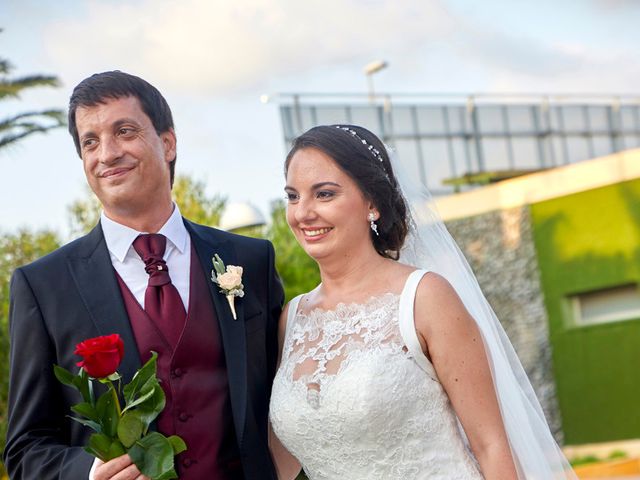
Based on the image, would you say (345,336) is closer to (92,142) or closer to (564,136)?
(92,142)

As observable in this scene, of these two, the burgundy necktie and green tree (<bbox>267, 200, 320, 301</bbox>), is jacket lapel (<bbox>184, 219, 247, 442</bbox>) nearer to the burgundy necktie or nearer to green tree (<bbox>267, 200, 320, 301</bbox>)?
the burgundy necktie

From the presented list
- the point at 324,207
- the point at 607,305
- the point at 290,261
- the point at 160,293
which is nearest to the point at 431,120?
the point at 607,305

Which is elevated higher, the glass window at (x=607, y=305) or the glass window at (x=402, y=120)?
the glass window at (x=402, y=120)

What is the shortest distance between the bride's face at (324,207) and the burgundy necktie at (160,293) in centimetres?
49

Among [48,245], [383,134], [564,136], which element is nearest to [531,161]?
[564,136]

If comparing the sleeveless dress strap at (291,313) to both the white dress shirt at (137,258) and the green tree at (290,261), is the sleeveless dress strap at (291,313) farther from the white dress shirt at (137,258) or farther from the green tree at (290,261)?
the green tree at (290,261)

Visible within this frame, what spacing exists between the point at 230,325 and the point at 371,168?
30.1 inches

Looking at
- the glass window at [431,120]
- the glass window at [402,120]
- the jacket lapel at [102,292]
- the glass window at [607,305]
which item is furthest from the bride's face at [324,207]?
the glass window at [431,120]

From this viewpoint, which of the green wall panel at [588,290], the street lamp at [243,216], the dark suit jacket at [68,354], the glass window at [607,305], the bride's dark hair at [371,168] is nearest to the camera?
the dark suit jacket at [68,354]

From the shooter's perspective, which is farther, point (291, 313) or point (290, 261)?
point (290, 261)

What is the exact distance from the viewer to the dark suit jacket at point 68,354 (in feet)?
11.4

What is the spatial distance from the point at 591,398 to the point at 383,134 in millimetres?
6894

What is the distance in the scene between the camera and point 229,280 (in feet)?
12.2

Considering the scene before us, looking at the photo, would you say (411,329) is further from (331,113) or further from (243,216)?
(331,113)
